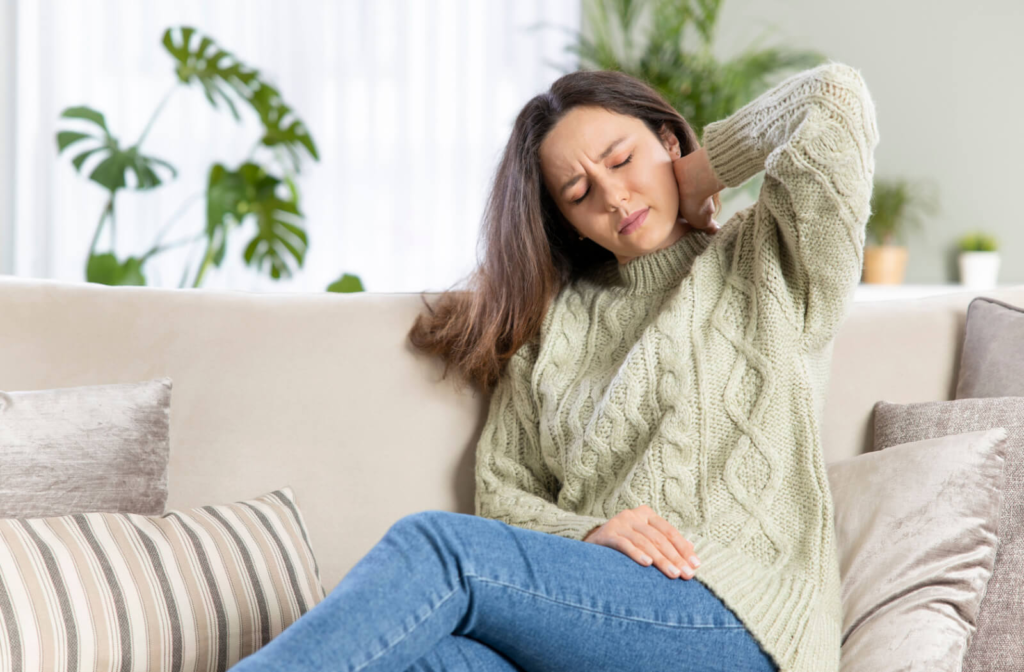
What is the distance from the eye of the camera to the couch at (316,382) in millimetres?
1386

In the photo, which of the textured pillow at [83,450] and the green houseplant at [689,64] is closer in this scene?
the textured pillow at [83,450]

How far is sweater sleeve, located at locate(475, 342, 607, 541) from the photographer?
1.32 metres

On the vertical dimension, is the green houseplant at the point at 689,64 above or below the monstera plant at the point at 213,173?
above

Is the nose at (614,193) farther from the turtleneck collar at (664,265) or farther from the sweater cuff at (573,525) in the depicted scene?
the sweater cuff at (573,525)

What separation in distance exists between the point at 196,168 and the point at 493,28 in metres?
1.40

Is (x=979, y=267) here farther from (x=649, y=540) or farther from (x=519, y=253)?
(x=649, y=540)

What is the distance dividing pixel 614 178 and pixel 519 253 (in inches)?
8.5

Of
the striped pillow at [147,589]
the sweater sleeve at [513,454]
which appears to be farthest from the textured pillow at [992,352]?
the striped pillow at [147,589]

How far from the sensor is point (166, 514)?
3.97ft

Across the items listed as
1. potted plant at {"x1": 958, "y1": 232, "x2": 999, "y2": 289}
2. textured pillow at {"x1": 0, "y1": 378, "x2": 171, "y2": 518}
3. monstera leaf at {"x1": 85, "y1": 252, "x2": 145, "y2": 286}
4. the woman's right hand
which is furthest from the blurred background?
the woman's right hand

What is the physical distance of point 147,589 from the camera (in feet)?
3.56

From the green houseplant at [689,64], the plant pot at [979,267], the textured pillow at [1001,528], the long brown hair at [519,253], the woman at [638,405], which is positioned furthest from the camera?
the plant pot at [979,267]

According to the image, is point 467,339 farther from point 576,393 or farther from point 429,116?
point 429,116

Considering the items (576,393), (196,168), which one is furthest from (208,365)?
(196,168)
